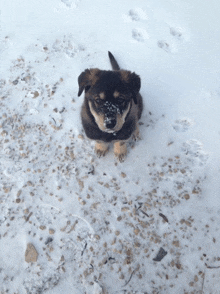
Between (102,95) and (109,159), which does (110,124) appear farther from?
(109,159)

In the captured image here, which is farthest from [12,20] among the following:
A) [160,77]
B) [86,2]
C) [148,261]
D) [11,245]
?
[148,261]

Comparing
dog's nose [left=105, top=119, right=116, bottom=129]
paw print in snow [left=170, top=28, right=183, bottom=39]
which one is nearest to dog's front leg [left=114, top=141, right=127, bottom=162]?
dog's nose [left=105, top=119, right=116, bottom=129]

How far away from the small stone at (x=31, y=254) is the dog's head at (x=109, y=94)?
160cm

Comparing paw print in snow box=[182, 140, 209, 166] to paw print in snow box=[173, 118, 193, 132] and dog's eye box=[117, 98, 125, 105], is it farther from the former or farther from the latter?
dog's eye box=[117, 98, 125, 105]

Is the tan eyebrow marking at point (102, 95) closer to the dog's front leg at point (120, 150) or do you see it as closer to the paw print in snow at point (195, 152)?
the dog's front leg at point (120, 150)

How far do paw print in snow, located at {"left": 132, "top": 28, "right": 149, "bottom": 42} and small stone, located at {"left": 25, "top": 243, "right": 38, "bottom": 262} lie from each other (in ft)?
11.0

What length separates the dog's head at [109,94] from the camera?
211cm

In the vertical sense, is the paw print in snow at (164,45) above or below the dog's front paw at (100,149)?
above

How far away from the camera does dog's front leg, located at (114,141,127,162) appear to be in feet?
8.98

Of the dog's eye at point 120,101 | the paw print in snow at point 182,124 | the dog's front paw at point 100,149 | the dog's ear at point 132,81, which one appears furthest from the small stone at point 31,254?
the paw print in snow at point 182,124

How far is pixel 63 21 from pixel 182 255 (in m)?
3.94

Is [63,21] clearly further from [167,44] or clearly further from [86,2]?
[167,44]

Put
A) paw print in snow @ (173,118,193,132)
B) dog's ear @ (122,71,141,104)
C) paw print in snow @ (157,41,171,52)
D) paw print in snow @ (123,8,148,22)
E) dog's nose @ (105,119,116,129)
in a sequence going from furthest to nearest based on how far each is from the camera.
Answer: paw print in snow @ (123,8,148,22) < paw print in snow @ (157,41,171,52) < paw print in snow @ (173,118,193,132) < dog's ear @ (122,71,141,104) < dog's nose @ (105,119,116,129)

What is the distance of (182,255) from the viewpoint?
7.98 feet
